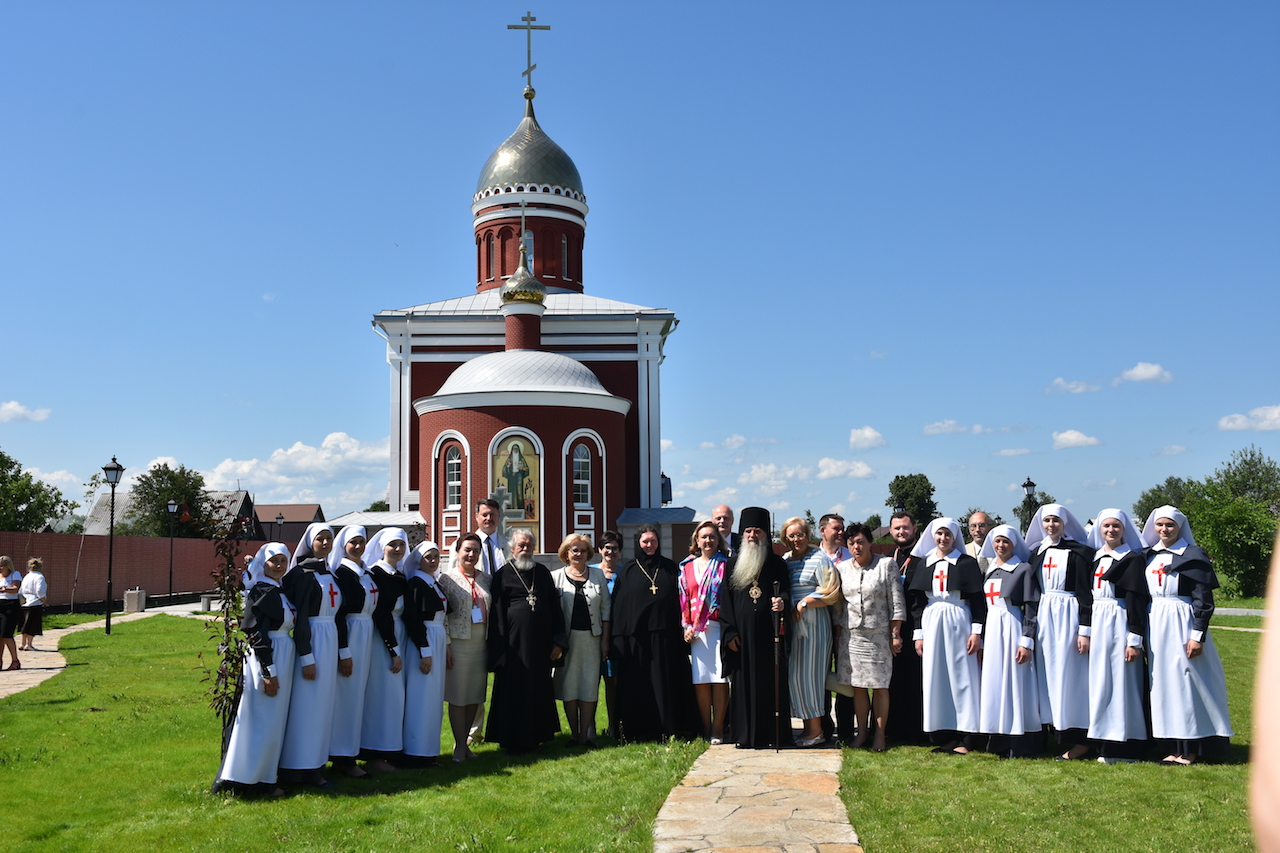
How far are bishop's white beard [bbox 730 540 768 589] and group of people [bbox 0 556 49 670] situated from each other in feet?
36.7

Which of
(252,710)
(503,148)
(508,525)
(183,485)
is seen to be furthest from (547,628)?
(183,485)

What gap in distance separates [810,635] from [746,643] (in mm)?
530

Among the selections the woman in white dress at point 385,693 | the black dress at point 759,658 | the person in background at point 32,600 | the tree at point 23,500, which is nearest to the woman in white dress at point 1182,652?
the black dress at point 759,658

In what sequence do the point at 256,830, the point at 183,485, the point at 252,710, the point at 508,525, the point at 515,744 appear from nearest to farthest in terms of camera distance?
the point at 256,830 < the point at 252,710 < the point at 515,744 < the point at 508,525 < the point at 183,485

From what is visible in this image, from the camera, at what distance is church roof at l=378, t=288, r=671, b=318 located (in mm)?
31328

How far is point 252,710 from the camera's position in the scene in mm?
7039

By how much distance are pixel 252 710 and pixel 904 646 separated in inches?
203

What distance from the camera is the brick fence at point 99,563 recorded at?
85.0 ft

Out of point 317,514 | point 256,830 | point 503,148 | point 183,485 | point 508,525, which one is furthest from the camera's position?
point 317,514

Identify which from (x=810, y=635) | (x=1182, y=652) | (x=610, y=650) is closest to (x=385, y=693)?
(x=610, y=650)

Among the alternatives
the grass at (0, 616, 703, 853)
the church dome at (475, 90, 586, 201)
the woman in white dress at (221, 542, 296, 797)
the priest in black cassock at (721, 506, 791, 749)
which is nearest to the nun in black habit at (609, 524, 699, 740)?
the grass at (0, 616, 703, 853)

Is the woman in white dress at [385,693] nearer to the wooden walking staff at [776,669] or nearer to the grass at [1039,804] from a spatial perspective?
the wooden walking staff at [776,669]

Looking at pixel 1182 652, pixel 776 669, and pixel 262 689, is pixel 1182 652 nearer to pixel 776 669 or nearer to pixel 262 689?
pixel 776 669

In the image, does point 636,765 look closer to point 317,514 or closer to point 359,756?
point 359,756
